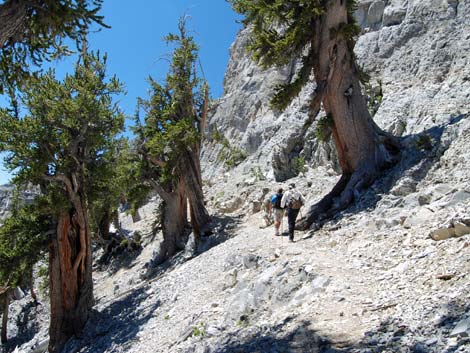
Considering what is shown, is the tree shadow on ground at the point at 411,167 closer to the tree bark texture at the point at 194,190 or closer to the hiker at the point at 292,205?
the hiker at the point at 292,205

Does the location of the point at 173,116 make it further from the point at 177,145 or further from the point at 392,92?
the point at 392,92

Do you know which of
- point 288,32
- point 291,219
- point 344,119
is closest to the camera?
point 291,219

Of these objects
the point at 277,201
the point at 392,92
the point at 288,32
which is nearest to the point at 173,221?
the point at 277,201

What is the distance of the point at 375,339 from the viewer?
14.9ft

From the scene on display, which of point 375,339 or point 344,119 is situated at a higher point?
point 344,119

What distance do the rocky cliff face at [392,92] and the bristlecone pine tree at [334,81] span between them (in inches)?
39.0

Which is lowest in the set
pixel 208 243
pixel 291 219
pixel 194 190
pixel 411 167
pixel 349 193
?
pixel 208 243

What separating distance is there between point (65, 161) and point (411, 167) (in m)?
9.76

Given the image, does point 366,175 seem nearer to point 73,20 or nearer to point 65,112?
point 73,20

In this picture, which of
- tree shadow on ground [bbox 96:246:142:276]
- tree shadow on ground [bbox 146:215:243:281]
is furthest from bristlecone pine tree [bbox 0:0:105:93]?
tree shadow on ground [bbox 96:246:142:276]

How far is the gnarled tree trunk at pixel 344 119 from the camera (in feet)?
37.9

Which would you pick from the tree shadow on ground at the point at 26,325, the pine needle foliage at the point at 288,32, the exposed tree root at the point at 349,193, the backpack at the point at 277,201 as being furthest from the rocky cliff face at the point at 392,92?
the tree shadow on ground at the point at 26,325

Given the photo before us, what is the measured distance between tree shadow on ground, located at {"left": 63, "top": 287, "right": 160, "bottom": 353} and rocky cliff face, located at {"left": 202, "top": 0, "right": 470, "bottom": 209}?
731 centimetres

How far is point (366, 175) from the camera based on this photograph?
11.5 meters
